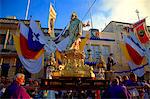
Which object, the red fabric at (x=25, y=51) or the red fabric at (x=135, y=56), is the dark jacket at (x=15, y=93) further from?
the red fabric at (x=135, y=56)

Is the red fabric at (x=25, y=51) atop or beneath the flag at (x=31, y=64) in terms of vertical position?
atop

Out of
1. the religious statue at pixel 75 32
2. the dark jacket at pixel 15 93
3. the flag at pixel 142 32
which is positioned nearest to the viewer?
the dark jacket at pixel 15 93

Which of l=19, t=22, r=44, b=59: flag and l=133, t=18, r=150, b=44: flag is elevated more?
l=133, t=18, r=150, b=44: flag

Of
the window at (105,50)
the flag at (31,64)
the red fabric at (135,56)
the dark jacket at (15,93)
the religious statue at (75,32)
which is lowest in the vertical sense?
the dark jacket at (15,93)

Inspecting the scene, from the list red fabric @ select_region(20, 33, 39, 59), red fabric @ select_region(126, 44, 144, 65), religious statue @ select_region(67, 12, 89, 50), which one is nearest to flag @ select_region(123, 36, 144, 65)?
red fabric @ select_region(126, 44, 144, 65)

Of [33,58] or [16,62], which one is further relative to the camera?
[16,62]

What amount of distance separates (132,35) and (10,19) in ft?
46.2

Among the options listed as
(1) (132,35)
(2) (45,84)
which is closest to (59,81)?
(2) (45,84)

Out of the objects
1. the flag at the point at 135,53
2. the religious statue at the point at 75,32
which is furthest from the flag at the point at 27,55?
the flag at the point at 135,53

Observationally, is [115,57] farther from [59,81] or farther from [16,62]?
[59,81]

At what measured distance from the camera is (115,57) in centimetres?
2891

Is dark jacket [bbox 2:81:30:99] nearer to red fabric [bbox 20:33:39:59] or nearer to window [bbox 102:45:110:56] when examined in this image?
red fabric [bbox 20:33:39:59]

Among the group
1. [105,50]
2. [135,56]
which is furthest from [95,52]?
[135,56]

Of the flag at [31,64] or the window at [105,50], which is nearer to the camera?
the flag at [31,64]
